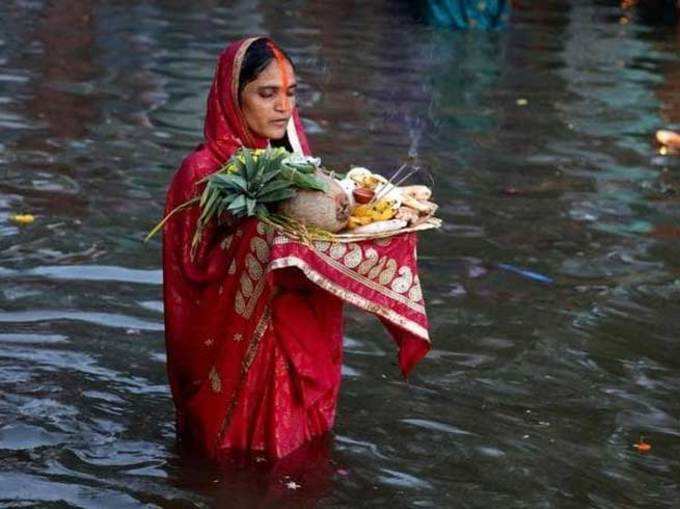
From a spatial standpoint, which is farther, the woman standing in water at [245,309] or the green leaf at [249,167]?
the woman standing in water at [245,309]

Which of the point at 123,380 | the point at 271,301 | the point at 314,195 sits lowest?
the point at 123,380

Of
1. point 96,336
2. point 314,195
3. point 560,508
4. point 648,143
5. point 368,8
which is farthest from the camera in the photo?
point 368,8

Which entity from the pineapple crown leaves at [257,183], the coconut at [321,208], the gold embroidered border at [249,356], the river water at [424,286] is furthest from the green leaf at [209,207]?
the river water at [424,286]

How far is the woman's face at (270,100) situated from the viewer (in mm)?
4969

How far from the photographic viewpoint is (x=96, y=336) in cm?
687

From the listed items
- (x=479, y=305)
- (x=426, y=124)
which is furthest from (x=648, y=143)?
(x=479, y=305)

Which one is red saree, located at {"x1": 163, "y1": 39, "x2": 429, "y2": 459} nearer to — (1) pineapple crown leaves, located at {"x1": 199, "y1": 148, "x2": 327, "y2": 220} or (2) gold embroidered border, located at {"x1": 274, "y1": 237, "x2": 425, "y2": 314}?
(2) gold embroidered border, located at {"x1": 274, "y1": 237, "x2": 425, "y2": 314}

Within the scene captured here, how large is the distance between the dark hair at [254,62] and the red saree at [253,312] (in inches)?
0.8

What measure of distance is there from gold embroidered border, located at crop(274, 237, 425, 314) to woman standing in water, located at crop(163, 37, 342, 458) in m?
0.17

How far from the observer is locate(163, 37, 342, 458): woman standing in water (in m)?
4.92

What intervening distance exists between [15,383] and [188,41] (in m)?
10.6

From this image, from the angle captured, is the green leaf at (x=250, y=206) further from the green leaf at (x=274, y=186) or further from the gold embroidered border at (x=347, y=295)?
the gold embroidered border at (x=347, y=295)

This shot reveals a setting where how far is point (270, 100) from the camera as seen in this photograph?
197 inches

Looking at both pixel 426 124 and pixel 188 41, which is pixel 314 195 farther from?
pixel 188 41
